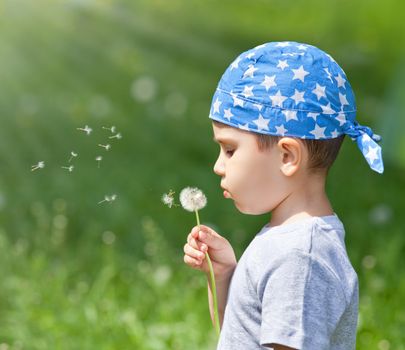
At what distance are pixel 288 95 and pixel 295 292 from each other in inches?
16.0

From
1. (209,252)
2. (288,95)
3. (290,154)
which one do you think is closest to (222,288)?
(209,252)

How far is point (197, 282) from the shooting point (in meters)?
3.32

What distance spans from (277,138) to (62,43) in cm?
447

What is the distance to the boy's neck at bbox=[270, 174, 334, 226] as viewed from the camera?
1.81m

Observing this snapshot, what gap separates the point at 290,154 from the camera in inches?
70.2

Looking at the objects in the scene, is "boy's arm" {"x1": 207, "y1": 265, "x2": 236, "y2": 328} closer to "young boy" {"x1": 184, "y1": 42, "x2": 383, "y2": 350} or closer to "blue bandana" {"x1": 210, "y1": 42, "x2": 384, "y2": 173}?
"young boy" {"x1": 184, "y1": 42, "x2": 383, "y2": 350}

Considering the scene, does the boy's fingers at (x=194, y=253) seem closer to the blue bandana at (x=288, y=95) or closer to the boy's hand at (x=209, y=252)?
the boy's hand at (x=209, y=252)

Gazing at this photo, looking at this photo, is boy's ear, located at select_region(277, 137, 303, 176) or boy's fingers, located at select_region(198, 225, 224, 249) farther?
boy's fingers, located at select_region(198, 225, 224, 249)

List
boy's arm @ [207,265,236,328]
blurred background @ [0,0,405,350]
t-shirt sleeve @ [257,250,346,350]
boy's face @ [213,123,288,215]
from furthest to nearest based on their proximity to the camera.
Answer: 1. blurred background @ [0,0,405,350]
2. boy's arm @ [207,265,236,328]
3. boy's face @ [213,123,288,215]
4. t-shirt sleeve @ [257,250,346,350]

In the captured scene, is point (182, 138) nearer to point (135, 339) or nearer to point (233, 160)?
point (135, 339)

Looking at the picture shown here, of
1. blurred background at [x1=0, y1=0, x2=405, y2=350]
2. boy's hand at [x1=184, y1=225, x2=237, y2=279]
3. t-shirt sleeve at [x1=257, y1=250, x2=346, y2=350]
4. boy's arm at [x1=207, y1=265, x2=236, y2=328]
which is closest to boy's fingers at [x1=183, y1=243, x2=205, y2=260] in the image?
boy's hand at [x1=184, y1=225, x2=237, y2=279]

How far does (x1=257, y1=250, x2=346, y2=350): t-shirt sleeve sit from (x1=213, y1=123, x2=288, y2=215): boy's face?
0.16 metres

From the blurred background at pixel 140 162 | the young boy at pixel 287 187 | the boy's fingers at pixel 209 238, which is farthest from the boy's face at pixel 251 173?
the blurred background at pixel 140 162

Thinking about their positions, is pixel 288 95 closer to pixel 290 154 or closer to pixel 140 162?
pixel 290 154
